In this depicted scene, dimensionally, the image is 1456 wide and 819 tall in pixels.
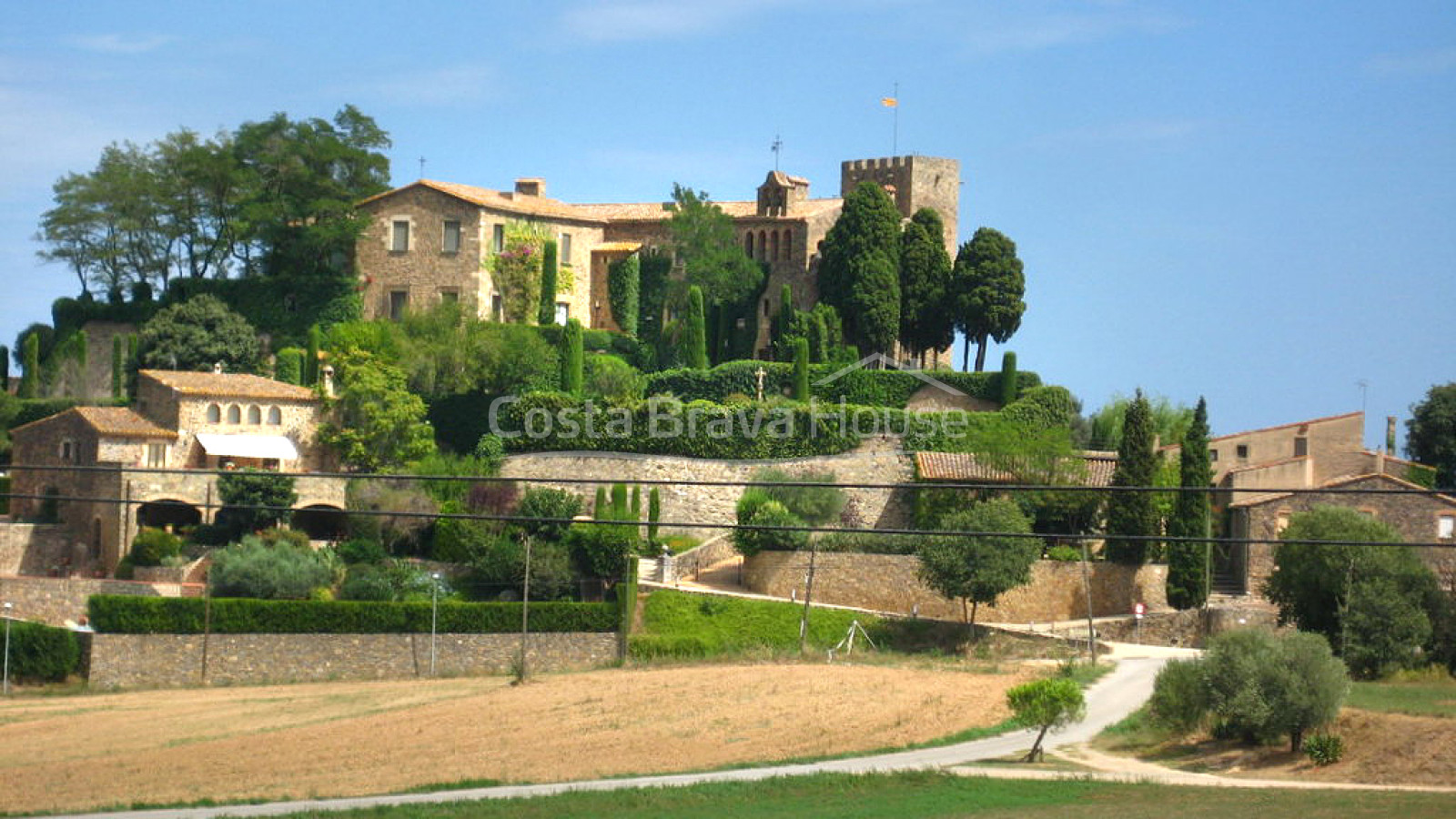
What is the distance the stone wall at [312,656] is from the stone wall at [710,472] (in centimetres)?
744

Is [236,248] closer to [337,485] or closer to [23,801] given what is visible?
[337,485]

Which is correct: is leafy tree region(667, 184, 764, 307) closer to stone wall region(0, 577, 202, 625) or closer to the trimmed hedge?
stone wall region(0, 577, 202, 625)

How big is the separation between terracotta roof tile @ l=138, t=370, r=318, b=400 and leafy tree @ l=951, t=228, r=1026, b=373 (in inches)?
808

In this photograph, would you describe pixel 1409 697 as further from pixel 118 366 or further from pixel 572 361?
pixel 118 366

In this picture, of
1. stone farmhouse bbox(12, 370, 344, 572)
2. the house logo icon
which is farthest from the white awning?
the house logo icon

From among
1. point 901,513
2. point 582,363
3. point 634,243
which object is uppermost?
point 634,243

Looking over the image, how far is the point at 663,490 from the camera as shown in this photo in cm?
5719

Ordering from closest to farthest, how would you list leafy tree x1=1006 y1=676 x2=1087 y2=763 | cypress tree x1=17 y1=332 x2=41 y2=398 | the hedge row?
leafy tree x1=1006 y1=676 x2=1087 y2=763, the hedge row, cypress tree x1=17 y1=332 x2=41 y2=398

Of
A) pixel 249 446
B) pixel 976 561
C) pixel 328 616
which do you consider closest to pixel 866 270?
pixel 976 561

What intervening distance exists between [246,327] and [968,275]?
22.4 meters

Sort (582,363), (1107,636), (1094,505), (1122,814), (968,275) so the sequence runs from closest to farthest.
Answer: (1122,814)
(1107,636)
(1094,505)
(582,363)
(968,275)

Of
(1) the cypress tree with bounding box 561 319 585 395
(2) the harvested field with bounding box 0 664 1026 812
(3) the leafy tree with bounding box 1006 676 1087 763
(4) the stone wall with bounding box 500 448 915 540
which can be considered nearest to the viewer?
(2) the harvested field with bounding box 0 664 1026 812

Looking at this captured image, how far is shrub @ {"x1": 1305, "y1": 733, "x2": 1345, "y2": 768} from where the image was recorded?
1324 inches

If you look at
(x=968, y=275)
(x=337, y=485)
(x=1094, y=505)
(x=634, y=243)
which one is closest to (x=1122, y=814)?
(x=1094, y=505)
